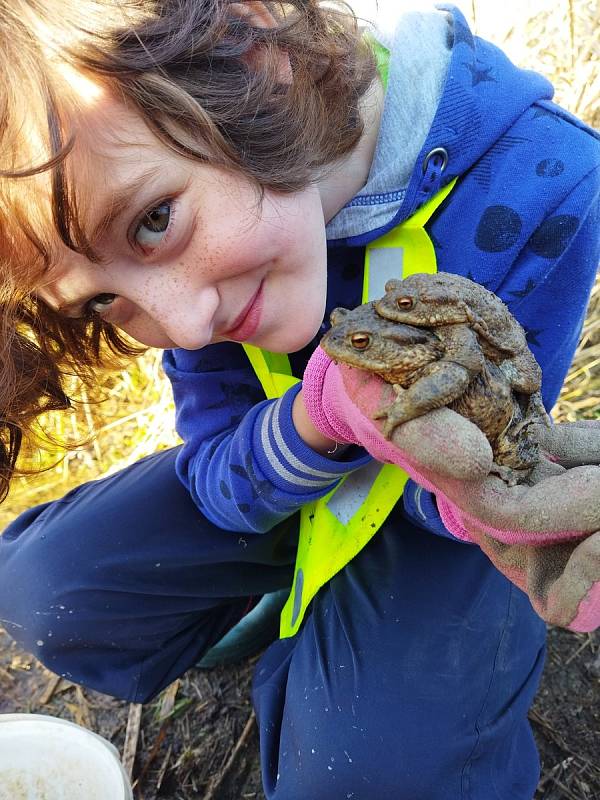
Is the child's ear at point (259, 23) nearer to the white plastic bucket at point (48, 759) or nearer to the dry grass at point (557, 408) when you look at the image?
the white plastic bucket at point (48, 759)

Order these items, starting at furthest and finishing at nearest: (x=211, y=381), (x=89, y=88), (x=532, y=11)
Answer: (x=532, y=11), (x=211, y=381), (x=89, y=88)

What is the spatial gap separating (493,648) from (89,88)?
2.02m

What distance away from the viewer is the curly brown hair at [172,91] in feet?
5.36

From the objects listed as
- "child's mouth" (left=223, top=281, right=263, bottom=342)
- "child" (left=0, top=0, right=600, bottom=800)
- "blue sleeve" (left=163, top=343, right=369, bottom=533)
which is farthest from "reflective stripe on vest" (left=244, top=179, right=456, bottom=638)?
"child's mouth" (left=223, top=281, right=263, bottom=342)

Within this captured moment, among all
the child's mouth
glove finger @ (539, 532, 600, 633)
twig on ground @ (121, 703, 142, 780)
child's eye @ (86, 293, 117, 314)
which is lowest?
twig on ground @ (121, 703, 142, 780)

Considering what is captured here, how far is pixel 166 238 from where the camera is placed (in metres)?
1.83

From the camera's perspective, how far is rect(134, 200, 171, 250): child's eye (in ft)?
5.96

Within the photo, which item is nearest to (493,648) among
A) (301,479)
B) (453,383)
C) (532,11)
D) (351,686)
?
(351,686)

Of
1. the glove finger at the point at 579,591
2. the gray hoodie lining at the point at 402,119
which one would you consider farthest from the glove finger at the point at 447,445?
the gray hoodie lining at the point at 402,119

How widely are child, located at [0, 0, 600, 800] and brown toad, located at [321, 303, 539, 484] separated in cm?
10

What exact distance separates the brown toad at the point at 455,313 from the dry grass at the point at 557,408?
2.32m

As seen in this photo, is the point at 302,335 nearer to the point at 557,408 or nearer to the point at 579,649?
the point at 579,649

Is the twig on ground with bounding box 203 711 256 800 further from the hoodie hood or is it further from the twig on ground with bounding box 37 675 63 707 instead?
the hoodie hood

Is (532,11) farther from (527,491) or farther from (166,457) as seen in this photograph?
(527,491)
